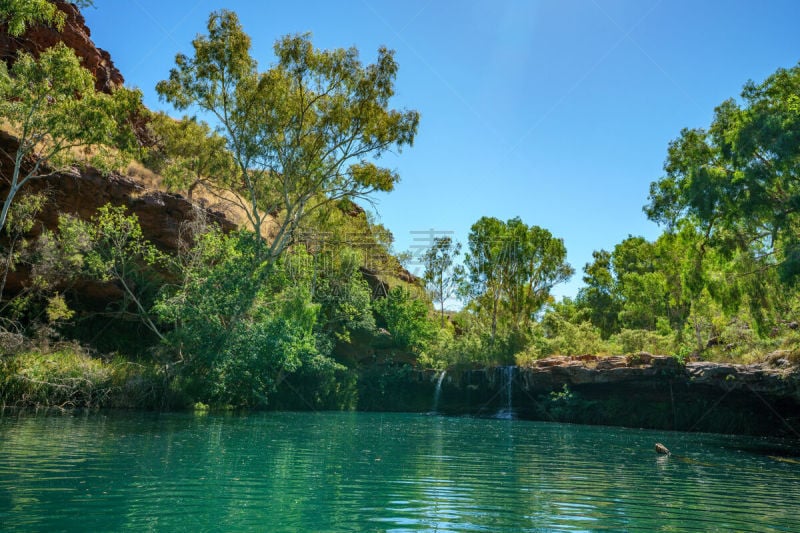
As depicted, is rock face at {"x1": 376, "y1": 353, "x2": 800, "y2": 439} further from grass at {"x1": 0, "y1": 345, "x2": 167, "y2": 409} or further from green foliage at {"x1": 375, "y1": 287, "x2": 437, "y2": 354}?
grass at {"x1": 0, "y1": 345, "x2": 167, "y2": 409}

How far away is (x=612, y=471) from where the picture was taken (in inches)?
403

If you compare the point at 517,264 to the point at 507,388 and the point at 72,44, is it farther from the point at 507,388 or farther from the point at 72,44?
the point at 72,44

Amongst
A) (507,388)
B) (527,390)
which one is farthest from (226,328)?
(527,390)

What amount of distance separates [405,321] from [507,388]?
977 centimetres

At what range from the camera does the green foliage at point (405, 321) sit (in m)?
37.7

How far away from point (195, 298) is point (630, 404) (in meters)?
21.2

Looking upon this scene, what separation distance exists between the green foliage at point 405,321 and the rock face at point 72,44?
934 inches

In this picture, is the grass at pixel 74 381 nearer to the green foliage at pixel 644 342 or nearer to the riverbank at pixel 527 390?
the riverbank at pixel 527 390

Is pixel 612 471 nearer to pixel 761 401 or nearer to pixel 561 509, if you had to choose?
pixel 561 509

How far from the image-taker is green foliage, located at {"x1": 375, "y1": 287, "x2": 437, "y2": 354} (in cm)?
3769

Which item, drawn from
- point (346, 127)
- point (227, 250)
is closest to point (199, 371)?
point (227, 250)

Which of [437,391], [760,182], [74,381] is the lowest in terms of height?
[437,391]

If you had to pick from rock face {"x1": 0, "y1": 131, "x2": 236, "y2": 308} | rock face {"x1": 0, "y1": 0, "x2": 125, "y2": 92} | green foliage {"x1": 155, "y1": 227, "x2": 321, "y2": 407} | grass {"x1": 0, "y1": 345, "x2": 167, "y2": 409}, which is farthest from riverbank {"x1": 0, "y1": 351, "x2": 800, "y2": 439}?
rock face {"x1": 0, "y1": 0, "x2": 125, "y2": 92}

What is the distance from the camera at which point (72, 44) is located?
32438 millimetres
